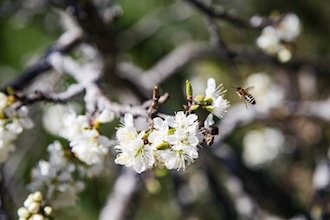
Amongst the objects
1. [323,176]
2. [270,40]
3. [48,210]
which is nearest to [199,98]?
[48,210]

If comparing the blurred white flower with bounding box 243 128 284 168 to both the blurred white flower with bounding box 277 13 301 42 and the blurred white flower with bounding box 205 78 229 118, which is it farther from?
the blurred white flower with bounding box 205 78 229 118

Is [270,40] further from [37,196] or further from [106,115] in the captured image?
[37,196]

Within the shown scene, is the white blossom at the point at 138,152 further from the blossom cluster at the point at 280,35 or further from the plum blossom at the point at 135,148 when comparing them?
the blossom cluster at the point at 280,35

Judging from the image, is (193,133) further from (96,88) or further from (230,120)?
(230,120)

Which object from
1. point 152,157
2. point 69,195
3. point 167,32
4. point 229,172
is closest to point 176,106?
point 167,32

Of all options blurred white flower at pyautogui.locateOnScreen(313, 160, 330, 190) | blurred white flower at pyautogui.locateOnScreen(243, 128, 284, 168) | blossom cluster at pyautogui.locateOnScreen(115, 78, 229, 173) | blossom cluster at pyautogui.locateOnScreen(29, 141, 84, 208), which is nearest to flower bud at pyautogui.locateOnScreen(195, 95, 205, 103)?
blossom cluster at pyautogui.locateOnScreen(115, 78, 229, 173)

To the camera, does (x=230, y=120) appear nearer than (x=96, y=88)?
No

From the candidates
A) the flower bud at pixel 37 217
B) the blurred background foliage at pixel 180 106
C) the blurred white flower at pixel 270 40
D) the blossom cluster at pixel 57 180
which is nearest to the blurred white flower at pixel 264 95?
the blurred background foliage at pixel 180 106
